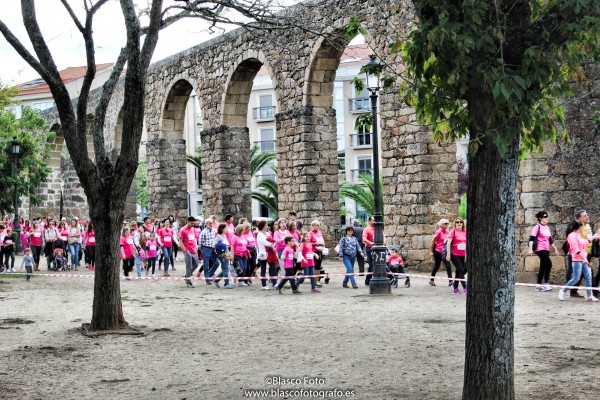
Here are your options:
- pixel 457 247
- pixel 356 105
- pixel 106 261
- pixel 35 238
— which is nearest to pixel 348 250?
pixel 457 247

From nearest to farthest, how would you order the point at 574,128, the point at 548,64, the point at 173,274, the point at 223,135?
1. the point at 548,64
2. the point at 574,128
3. the point at 173,274
4. the point at 223,135

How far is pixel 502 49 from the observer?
5773mm

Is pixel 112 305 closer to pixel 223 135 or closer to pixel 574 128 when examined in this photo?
pixel 574 128

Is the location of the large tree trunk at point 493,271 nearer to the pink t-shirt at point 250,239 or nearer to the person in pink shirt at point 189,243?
the pink t-shirt at point 250,239

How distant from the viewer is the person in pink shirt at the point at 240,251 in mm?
16969

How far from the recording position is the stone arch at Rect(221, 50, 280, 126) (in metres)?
24.9

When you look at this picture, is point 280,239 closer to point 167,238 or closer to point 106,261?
point 167,238

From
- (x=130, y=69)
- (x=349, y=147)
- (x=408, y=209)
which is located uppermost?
(x=349, y=147)

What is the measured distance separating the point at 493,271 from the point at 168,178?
2466 cm

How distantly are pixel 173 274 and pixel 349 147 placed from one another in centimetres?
3073

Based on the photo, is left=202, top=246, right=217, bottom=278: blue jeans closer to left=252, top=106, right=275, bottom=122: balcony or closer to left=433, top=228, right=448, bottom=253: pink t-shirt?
left=433, top=228, right=448, bottom=253: pink t-shirt

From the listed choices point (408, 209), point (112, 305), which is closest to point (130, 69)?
point (112, 305)

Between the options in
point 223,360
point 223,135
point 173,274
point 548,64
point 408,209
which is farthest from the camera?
point 223,135

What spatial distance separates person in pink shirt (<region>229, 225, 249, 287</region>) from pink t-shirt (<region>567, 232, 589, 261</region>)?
6.12m
